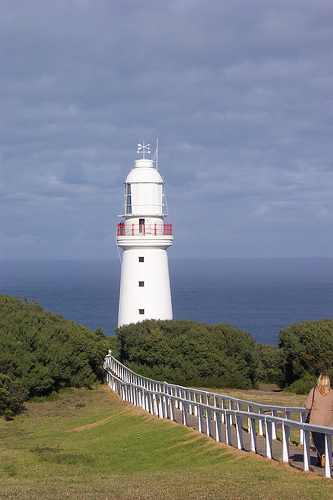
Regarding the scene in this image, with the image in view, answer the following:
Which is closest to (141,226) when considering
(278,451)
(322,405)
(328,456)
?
(278,451)

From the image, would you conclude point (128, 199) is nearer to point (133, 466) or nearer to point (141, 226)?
point (141, 226)

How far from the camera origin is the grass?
31.1 ft

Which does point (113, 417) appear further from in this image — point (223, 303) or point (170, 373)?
point (223, 303)

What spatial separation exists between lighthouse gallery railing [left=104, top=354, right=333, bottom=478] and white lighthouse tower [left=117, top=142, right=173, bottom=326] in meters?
3.89

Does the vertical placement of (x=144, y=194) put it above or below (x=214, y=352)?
above

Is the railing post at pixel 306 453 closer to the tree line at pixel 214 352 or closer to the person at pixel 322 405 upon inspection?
the person at pixel 322 405

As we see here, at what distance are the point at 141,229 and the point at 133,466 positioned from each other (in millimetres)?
23863

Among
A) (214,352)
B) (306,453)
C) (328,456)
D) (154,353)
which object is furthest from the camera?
(154,353)

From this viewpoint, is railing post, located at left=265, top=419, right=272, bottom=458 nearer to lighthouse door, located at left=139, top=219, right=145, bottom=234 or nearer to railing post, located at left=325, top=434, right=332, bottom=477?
railing post, located at left=325, top=434, right=332, bottom=477

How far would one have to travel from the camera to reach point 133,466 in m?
12.8

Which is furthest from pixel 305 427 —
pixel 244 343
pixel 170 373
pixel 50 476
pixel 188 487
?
pixel 244 343

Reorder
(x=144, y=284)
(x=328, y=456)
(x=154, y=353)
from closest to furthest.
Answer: (x=328, y=456), (x=154, y=353), (x=144, y=284)

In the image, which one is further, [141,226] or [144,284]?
[141,226]

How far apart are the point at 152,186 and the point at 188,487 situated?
27.7 m
